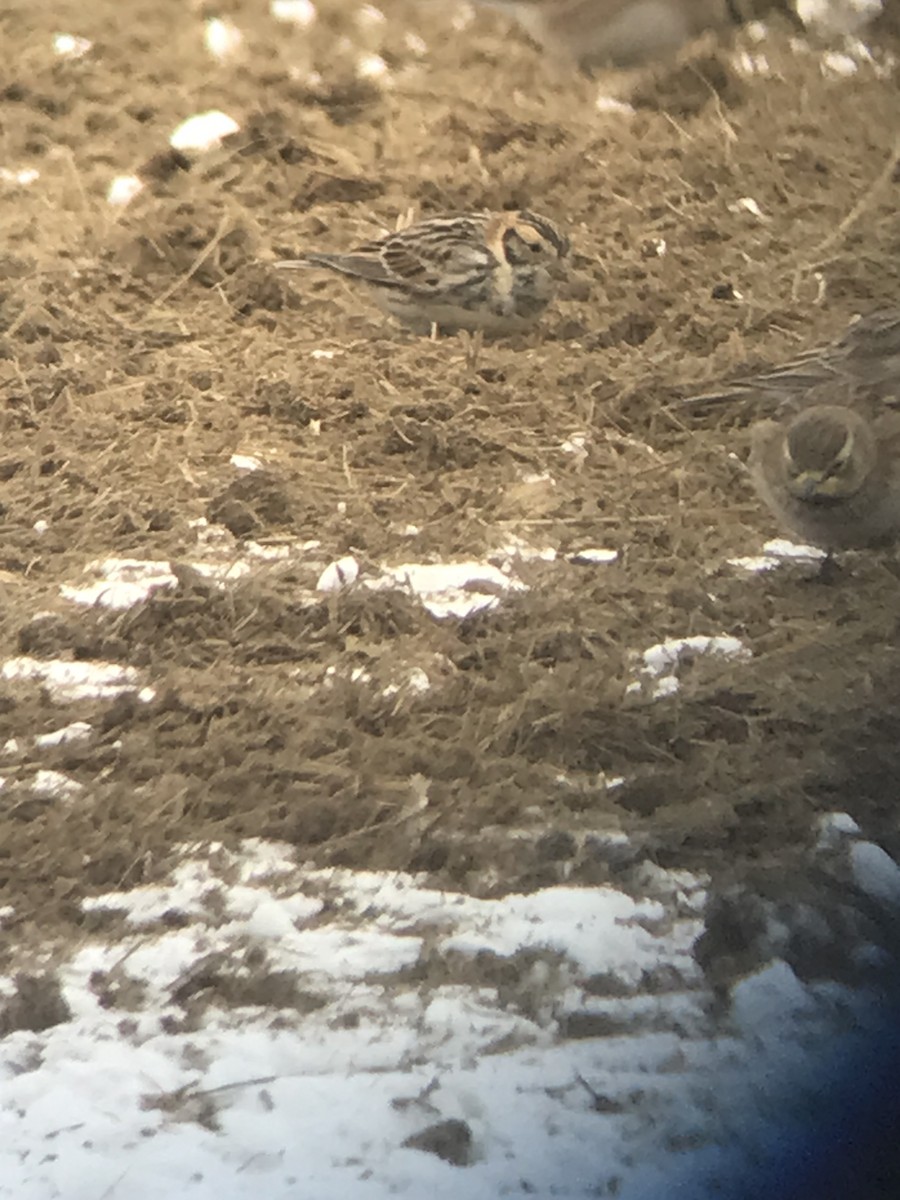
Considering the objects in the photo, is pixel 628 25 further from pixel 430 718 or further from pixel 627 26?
pixel 430 718

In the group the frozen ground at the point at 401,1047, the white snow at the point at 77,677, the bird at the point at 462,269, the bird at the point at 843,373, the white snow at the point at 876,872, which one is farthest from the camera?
the bird at the point at 462,269

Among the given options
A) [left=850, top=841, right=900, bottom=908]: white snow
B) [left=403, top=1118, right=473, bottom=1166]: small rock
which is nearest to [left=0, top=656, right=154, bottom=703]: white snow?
[left=403, top=1118, right=473, bottom=1166]: small rock

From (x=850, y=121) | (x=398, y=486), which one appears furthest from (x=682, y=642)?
(x=850, y=121)

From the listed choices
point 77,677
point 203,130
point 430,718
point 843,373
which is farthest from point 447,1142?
point 203,130

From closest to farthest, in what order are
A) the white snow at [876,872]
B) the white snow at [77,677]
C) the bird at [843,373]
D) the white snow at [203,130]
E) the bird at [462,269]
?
the white snow at [876,872] → the white snow at [77,677] → the bird at [843,373] → the bird at [462,269] → the white snow at [203,130]

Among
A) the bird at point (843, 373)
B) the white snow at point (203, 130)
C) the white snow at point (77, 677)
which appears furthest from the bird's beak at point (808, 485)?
the white snow at point (203, 130)

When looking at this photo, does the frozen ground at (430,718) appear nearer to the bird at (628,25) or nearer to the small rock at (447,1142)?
the small rock at (447,1142)
